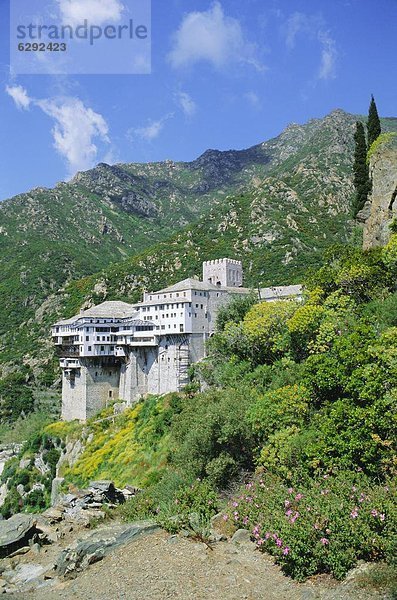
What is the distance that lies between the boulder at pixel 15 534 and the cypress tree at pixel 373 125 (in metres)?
45.9

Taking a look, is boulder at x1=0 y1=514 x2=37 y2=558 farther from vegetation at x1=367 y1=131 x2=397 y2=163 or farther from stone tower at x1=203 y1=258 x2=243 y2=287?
stone tower at x1=203 y1=258 x2=243 y2=287

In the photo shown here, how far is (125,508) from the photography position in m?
20.8

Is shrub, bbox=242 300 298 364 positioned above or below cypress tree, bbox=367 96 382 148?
below

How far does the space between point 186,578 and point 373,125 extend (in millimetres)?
49348

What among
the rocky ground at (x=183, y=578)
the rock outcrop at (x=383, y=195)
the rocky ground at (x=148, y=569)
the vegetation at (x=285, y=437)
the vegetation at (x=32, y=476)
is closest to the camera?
the rocky ground at (x=183, y=578)

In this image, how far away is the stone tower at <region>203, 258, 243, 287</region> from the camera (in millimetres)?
61906

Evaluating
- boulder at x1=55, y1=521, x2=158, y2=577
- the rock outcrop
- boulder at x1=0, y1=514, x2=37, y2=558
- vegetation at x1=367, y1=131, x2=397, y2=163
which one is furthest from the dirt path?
vegetation at x1=367, y1=131, x2=397, y2=163

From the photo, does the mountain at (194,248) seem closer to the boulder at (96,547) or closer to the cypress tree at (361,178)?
the cypress tree at (361,178)

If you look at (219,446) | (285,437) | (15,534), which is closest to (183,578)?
(285,437)

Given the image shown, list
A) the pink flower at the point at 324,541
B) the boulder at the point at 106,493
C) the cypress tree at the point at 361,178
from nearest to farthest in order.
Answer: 1. the pink flower at the point at 324,541
2. the boulder at the point at 106,493
3. the cypress tree at the point at 361,178

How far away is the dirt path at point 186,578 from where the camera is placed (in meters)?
11.9

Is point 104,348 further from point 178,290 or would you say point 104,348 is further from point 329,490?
point 329,490

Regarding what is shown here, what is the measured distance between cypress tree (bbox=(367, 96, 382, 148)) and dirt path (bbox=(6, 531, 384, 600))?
151ft

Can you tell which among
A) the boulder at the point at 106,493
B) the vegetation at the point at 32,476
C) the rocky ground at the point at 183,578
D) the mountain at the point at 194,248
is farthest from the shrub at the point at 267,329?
the mountain at the point at 194,248
